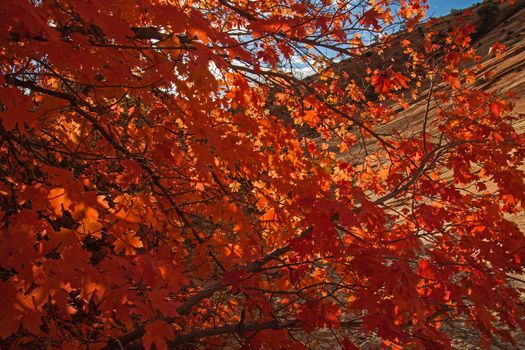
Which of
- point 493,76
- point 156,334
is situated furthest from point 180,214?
point 493,76

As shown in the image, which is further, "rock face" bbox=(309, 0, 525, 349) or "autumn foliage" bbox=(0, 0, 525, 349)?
"rock face" bbox=(309, 0, 525, 349)

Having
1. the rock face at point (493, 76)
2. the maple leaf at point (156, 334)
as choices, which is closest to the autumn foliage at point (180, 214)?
the maple leaf at point (156, 334)

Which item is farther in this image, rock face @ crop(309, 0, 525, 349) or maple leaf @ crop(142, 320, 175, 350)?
rock face @ crop(309, 0, 525, 349)

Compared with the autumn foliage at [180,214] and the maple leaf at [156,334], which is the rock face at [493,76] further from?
the maple leaf at [156,334]

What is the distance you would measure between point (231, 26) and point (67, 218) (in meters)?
2.81

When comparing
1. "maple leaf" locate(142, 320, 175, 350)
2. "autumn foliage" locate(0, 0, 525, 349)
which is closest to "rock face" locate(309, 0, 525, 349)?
"autumn foliage" locate(0, 0, 525, 349)

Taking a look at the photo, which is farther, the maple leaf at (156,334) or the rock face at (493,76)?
the rock face at (493,76)

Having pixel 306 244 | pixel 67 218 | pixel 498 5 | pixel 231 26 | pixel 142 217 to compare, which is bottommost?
pixel 306 244

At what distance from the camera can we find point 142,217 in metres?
2.66

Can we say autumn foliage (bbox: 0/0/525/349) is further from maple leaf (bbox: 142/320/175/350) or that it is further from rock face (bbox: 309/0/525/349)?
rock face (bbox: 309/0/525/349)

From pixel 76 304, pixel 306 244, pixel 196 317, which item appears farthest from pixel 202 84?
pixel 196 317

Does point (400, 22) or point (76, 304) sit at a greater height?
point (400, 22)

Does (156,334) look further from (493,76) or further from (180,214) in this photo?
(493,76)

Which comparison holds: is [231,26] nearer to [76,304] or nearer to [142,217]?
[142,217]
